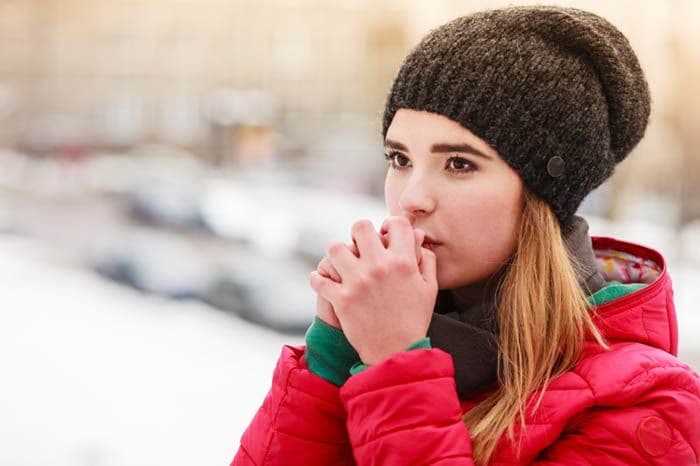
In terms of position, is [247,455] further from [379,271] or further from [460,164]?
[460,164]

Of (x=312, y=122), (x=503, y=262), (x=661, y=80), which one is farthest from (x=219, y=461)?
(x=661, y=80)

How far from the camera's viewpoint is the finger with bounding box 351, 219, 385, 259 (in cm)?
78

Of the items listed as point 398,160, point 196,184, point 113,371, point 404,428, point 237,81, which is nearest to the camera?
point 404,428

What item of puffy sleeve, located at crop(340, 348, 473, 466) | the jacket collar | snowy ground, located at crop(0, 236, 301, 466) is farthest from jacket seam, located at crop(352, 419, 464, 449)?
snowy ground, located at crop(0, 236, 301, 466)

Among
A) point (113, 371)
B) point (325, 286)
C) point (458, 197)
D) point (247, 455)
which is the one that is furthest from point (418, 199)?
point (113, 371)

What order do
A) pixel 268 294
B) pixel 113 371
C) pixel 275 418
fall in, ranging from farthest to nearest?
pixel 268 294
pixel 113 371
pixel 275 418

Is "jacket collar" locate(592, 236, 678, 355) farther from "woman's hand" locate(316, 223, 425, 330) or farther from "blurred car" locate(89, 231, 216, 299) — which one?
"blurred car" locate(89, 231, 216, 299)

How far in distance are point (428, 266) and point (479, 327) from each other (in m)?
0.13

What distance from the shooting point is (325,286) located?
2.63ft

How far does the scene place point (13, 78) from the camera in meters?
2.93

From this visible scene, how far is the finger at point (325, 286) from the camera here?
793 millimetres

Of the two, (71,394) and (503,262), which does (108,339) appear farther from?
(503,262)

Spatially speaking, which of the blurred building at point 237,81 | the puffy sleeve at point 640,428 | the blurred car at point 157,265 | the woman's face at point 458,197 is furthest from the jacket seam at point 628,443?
the blurred car at point 157,265

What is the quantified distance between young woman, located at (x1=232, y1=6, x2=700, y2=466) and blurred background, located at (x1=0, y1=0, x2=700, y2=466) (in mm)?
1634
